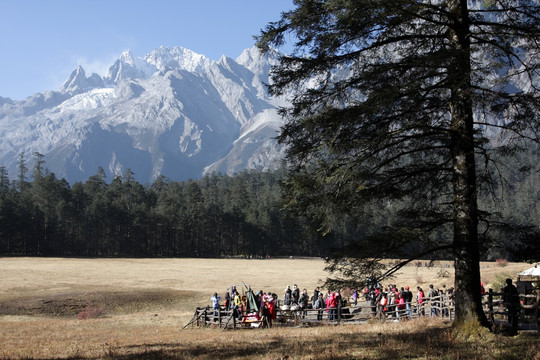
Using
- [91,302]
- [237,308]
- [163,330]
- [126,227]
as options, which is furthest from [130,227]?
[237,308]

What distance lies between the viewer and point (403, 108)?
11.0 meters

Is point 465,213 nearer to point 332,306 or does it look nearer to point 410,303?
point 410,303

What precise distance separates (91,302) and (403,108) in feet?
102

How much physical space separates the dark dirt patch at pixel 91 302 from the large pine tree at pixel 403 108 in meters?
26.4

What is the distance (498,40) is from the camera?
11.1 metres

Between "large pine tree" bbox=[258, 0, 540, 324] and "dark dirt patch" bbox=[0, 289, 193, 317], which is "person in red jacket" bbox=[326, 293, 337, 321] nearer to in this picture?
"large pine tree" bbox=[258, 0, 540, 324]

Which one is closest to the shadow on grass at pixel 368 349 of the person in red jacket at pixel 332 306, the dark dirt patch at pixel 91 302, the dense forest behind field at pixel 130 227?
the person in red jacket at pixel 332 306

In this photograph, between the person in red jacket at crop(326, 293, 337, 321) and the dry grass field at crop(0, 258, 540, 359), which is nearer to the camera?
the dry grass field at crop(0, 258, 540, 359)

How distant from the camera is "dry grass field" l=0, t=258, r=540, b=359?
10.1 meters

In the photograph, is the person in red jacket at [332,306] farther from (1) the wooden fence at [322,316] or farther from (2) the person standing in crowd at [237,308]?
(2) the person standing in crowd at [237,308]

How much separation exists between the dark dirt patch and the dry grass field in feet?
0.22

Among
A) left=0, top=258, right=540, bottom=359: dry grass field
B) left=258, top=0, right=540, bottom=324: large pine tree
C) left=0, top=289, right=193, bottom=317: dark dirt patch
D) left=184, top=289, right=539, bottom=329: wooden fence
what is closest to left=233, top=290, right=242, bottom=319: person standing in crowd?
left=184, top=289, right=539, bottom=329: wooden fence

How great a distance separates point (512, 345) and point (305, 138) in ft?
20.5

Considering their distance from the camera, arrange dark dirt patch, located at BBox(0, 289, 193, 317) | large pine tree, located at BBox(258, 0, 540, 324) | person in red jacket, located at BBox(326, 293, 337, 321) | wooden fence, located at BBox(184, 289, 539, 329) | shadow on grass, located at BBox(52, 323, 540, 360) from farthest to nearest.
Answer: dark dirt patch, located at BBox(0, 289, 193, 317) → person in red jacket, located at BBox(326, 293, 337, 321) → wooden fence, located at BBox(184, 289, 539, 329) → large pine tree, located at BBox(258, 0, 540, 324) → shadow on grass, located at BBox(52, 323, 540, 360)
